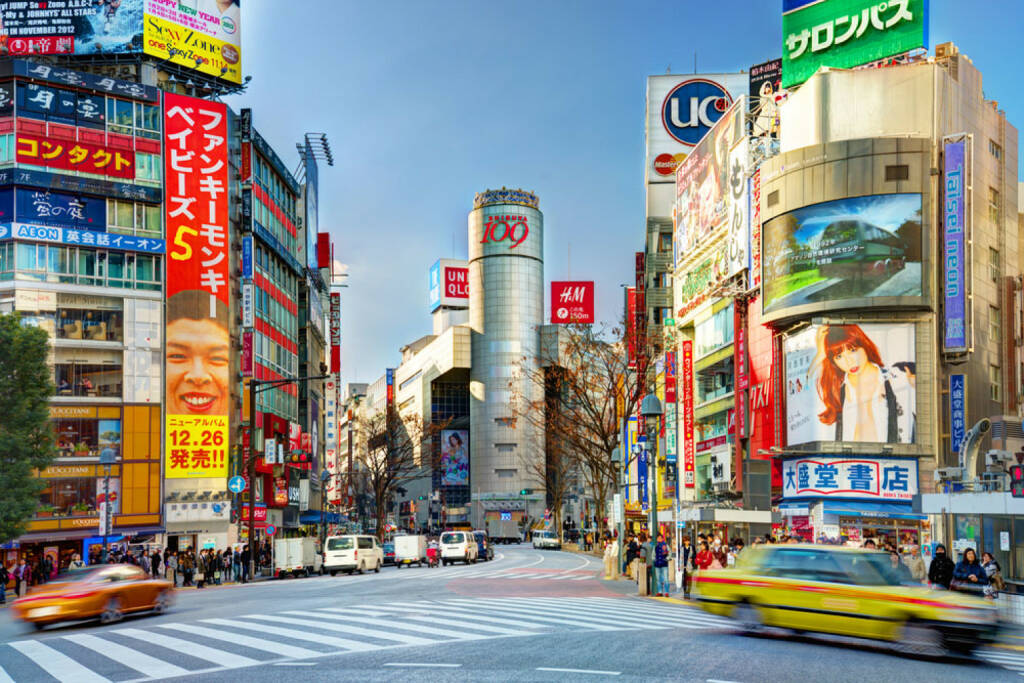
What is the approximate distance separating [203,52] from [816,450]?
45774 millimetres

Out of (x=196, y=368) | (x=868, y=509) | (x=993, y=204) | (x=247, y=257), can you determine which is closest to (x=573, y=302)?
(x=247, y=257)

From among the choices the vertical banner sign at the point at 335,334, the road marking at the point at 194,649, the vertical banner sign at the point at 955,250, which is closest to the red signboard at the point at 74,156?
the vertical banner sign at the point at 955,250

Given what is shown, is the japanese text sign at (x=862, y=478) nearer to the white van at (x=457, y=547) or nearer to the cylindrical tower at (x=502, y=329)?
the white van at (x=457, y=547)

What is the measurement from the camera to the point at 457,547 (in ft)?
204

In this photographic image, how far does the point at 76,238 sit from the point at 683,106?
43790 mm

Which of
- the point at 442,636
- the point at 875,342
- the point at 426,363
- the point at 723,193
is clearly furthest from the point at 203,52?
the point at 426,363

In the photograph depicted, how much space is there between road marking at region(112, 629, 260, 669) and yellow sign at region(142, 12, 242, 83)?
5368 centimetres

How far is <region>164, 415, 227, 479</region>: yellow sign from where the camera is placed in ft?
210

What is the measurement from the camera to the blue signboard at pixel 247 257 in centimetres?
6988

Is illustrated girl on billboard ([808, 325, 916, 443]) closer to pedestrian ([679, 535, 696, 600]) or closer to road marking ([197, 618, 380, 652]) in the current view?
pedestrian ([679, 535, 696, 600])

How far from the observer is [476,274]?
544ft

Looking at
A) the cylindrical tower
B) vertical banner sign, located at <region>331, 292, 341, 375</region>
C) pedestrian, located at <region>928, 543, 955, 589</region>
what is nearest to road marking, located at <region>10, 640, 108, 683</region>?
pedestrian, located at <region>928, 543, 955, 589</region>

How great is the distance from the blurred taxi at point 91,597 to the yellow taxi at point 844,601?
500 inches

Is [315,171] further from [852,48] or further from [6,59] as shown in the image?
[852,48]
